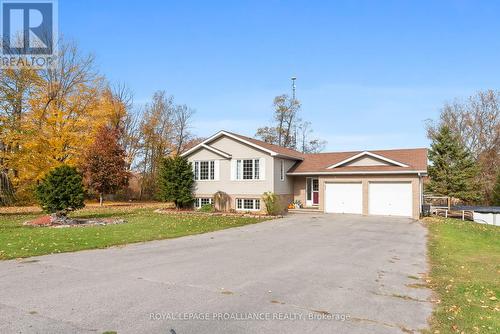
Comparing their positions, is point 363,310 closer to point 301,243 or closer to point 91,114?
point 301,243

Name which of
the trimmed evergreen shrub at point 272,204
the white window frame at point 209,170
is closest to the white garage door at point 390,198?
the trimmed evergreen shrub at point 272,204

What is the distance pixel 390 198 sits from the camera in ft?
Answer: 76.1

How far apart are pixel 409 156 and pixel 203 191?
576 inches

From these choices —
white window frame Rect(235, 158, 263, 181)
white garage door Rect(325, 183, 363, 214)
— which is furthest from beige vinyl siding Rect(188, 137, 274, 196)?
white garage door Rect(325, 183, 363, 214)

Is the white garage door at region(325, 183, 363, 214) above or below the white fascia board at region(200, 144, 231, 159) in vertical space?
below

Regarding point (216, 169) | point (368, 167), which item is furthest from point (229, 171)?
point (368, 167)

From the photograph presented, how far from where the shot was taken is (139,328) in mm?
4969

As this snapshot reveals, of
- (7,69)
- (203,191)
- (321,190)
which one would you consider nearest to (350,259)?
(321,190)

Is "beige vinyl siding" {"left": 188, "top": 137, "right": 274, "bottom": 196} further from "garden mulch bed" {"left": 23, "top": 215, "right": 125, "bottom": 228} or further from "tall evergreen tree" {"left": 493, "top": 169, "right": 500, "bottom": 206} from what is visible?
"tall evergreen tree" {"left": 493, "top": 169, "right": 500, "bottom": 206}

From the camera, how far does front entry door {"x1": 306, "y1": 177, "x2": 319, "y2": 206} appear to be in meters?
27.5

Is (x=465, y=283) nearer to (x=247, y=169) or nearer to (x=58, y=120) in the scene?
(x=247, y=169)

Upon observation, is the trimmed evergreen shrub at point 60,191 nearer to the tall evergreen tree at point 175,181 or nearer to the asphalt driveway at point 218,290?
the asphalt driveway at point 218,290

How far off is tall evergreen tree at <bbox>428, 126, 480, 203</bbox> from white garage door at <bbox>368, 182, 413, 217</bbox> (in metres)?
12.8

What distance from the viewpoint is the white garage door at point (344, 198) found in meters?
24.2
